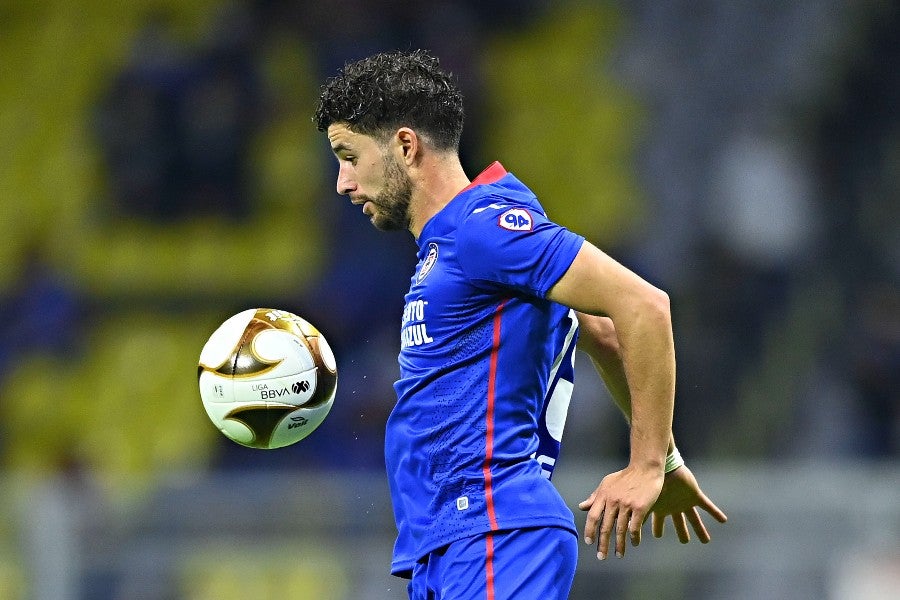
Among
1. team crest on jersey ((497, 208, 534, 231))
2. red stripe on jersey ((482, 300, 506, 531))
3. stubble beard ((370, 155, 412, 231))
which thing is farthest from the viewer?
stubble beard ((370, 155, 412, 231))

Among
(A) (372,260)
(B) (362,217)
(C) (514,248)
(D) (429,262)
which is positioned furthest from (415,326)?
(B) (362,217)

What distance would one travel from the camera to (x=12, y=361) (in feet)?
38.1

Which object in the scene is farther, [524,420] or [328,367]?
[328,367]

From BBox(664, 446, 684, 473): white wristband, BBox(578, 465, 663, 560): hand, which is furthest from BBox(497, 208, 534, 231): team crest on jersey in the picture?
BBox(664, 446, 684, 473): white wristband

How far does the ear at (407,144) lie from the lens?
3.78 metres

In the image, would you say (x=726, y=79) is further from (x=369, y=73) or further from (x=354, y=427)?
(x=369, y=73)

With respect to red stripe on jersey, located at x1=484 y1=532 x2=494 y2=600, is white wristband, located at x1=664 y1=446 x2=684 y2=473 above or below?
above

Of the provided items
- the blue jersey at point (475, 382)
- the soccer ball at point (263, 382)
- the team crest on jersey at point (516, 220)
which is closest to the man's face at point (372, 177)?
the blue jersey at point (475, 382)

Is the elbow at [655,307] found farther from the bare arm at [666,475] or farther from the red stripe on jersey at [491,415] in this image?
the bare arm at [666,475]

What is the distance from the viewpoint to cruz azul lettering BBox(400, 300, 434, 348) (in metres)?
3.69

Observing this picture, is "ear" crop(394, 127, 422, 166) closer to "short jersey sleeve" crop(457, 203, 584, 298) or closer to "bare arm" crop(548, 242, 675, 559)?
"short jersey sleeve" crop(457, 203, 584, 298)

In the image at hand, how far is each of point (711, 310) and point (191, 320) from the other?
4.28 meters

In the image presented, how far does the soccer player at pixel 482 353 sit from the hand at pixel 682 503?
1.46 feet

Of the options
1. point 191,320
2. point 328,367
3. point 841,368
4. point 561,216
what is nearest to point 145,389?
point 191,320
